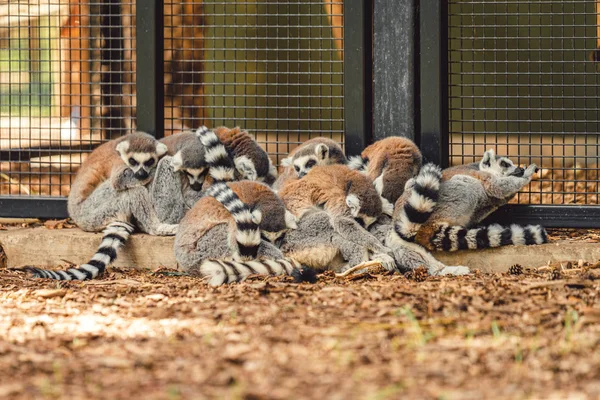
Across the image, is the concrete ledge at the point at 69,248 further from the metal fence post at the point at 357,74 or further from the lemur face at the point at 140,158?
the metal fence post at the point at 357,74

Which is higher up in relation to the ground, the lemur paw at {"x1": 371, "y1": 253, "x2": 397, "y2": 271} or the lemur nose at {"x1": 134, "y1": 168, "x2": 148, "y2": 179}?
the lemur nose at {"x1": 134, "y1": 168, "x2": 148, "y2": 179}

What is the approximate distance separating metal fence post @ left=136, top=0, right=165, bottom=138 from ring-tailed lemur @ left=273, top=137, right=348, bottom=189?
4.12 feet

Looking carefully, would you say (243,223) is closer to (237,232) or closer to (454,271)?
(237,232)

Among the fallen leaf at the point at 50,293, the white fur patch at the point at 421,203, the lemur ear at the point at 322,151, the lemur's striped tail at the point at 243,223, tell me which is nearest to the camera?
the fallen leaf at the point at 50,293

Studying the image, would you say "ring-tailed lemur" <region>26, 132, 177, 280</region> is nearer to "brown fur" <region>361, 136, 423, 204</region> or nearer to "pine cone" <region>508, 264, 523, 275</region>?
"brown fur" <region>361, 136, 423, 204</region>

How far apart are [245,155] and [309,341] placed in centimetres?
381

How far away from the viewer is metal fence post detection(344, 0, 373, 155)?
23.1 feet

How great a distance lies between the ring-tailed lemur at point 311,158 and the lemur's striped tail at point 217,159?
490 mm

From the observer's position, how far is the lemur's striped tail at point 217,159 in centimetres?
705

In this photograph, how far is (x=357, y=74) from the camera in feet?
23.2

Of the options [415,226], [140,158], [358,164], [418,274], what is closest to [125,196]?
[140,158]

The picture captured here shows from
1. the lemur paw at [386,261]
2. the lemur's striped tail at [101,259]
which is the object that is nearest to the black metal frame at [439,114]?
the lemur paw at [386,261]

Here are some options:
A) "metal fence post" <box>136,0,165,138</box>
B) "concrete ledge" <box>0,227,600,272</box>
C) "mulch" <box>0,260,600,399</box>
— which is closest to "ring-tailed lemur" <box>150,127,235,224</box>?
"concrete ledge" <box>0,227,600,272</box>

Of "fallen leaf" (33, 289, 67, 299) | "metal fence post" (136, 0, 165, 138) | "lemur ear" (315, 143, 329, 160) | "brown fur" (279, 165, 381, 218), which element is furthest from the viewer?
"metal fence post" (136, 0, 165, 138)
